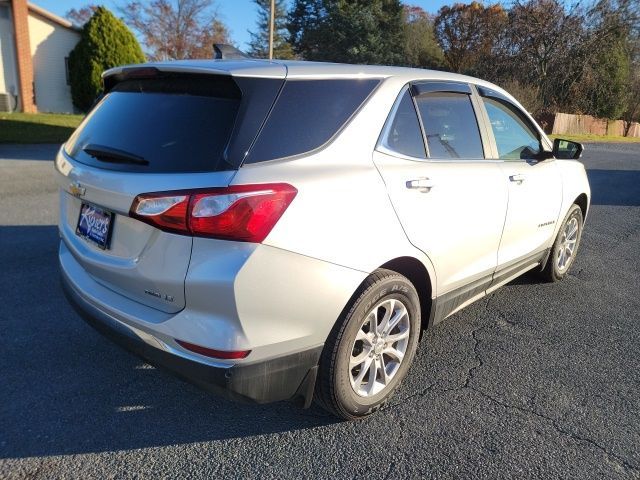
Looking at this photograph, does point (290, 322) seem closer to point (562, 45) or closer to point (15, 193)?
point (15, 193)

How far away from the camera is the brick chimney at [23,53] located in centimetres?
2083

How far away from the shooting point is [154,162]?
87.5 inches

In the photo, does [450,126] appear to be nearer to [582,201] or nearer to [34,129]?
[582,201]

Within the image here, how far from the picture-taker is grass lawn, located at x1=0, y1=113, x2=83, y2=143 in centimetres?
1395

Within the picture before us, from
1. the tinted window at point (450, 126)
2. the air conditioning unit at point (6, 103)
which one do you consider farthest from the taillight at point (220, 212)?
the air conditioning unit at point (6, 103)

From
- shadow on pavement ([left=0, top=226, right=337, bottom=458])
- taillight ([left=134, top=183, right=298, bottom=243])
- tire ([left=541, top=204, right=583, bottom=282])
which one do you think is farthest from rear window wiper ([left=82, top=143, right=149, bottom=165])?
tire ([left=541, top=204, right=583, bottom=282])

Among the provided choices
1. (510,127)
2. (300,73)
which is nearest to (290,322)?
(300,73)

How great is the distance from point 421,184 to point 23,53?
2393 cm

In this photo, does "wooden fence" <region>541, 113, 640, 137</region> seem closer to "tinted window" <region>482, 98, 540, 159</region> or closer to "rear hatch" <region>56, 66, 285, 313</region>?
"tinted window" <region>482, 98, 540, 159</region>

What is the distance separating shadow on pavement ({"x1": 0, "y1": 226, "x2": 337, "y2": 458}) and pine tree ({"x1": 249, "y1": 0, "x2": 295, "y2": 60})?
43245mm

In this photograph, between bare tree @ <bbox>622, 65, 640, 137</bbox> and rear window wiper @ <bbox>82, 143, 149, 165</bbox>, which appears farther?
bare tree @ <bbox>622, 65, 640, 137</bbox>

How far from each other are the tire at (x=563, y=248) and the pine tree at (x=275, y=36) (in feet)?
137

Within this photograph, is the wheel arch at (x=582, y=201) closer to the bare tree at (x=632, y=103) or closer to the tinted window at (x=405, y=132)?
the tinted window at (x=405, y=132)

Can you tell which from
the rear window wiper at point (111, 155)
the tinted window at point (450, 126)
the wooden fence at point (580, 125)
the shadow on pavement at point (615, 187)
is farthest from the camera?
the wooden fence at point (580, 125)
